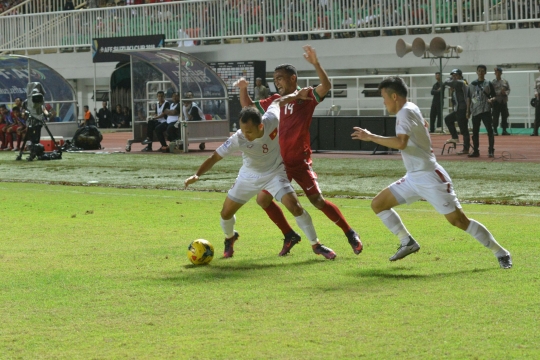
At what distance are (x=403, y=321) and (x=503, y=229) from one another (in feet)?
16.5

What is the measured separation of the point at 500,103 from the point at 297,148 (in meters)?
22.7

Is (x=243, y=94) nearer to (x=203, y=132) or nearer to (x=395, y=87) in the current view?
(x=395, y=87)

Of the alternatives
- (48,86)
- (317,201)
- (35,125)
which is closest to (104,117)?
(48,86)

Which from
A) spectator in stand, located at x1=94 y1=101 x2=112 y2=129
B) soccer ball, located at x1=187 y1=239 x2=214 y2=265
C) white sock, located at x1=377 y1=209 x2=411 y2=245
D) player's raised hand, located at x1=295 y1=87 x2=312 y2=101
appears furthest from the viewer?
spectator in stand, located at x1=94 y1=101 x2=112 y2=129

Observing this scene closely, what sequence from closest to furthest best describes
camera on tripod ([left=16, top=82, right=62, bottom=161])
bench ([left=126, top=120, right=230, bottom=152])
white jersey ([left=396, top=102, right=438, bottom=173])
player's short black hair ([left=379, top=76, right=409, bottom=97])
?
white jersey ([left=396, top=102, right=438, bottom=173]), player's short black hair ([left=379, top=76, right=409, bottom=97]), camera on tripod ([left=16, top=82, right=62, bottom=161]), bench ([left=126, top=120, right=230, bottom=152])

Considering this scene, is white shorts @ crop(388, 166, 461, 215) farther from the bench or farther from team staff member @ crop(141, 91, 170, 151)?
team staff member @ crop(141, 91, 170, 151)

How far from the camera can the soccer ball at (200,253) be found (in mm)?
9055

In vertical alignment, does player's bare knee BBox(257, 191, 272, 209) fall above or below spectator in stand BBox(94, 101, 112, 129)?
below

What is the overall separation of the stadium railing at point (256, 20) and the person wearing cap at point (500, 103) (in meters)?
3.25

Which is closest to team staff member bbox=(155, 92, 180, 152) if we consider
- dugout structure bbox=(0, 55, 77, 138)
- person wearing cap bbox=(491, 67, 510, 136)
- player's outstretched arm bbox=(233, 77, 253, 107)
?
dugout structure bbox=(0, 55, 77, 138)

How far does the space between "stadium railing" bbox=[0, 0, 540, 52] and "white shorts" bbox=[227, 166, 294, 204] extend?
82.9 ft

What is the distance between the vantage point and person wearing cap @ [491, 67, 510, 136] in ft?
→ 99.2

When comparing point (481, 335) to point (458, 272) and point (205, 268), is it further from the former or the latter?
point (205, 268)

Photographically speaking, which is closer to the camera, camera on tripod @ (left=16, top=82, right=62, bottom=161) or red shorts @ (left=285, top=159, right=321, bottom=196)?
red shorts @ (left=285, top=159, right=321, bottom=196)
